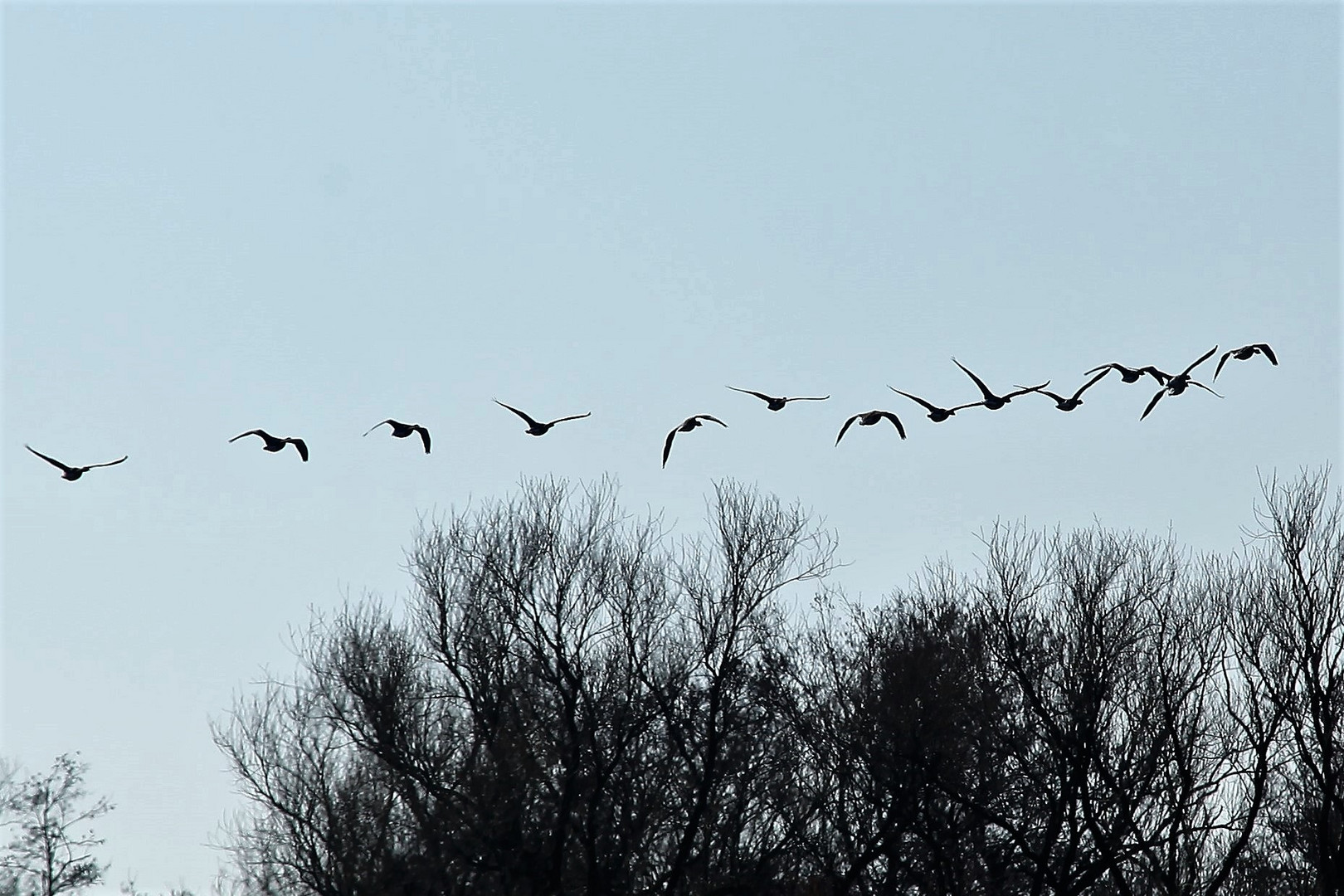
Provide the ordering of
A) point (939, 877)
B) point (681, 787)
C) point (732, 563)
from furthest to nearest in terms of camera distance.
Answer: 1. point (732, 563)
2. point (681, 787)
3. point (939, 877)

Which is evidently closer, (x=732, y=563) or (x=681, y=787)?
(x=681, y=787)

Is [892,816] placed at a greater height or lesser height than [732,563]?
lesser

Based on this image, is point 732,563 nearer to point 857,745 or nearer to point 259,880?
point 857,745

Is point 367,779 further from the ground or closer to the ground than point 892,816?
further from the ground

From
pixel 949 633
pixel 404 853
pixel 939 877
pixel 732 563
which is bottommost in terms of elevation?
pixel 939 877

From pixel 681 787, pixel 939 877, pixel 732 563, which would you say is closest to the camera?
pixel 939 877

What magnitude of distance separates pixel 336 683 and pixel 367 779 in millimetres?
2929

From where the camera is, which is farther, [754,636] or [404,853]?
[754,636]

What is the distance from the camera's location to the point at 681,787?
28.2 metres

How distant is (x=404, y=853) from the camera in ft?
85.5

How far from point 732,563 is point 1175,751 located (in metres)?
8.72

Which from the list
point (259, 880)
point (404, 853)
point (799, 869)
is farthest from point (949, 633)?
point (259, 880)

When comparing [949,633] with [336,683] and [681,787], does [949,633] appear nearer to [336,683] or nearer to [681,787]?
[681,787]

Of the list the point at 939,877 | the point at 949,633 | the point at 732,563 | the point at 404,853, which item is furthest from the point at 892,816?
the point at 404,853
